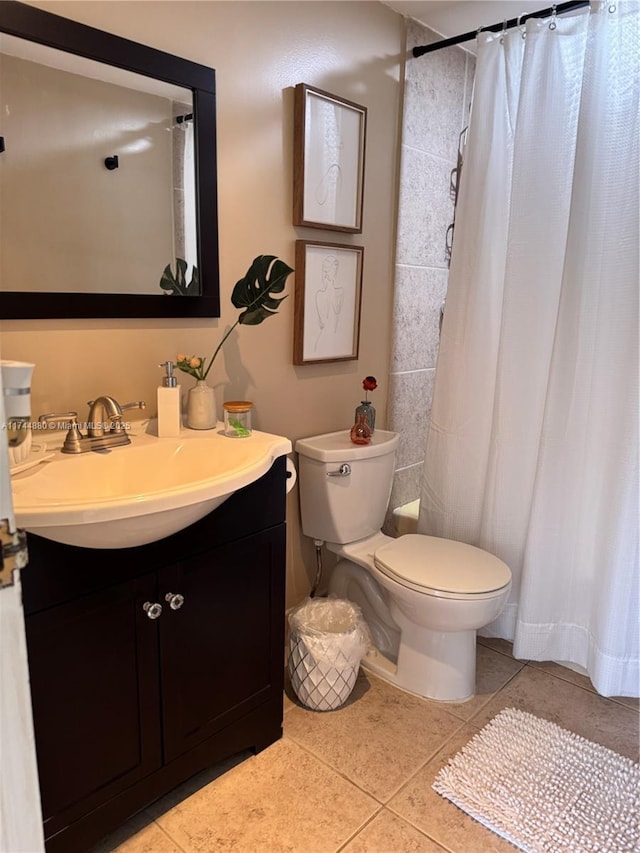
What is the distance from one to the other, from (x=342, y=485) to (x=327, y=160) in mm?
1077

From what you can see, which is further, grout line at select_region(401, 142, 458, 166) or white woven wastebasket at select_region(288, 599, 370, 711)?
grout line at select_region(401, 142, 458, 166)

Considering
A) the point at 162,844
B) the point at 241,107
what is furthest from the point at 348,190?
the point at 162,844

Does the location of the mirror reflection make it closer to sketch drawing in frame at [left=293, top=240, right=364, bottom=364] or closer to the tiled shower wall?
sketch drawing in frame at [left=293, top=240, right=364, bottom=364]

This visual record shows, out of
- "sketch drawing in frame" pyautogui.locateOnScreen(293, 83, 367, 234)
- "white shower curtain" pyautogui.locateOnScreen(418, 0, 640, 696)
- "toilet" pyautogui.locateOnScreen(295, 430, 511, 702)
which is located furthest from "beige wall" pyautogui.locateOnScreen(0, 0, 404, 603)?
"white shower curtain" pyautogui.locateOnScreen(418, 0, 640, 696)

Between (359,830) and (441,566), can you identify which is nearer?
(359,830)

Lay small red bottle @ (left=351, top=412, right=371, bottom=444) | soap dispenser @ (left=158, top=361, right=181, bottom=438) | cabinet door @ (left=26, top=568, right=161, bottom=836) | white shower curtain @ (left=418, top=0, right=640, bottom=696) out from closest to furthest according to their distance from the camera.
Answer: cabinet door @ (left=26, top=568, right=161, bottom=836) → soap dispenser @ (left=158, top=361, right=181, bottom=438) → white shower curtain @ (left=418, top=0, right=640, bottom=696) → small red bottle @ (left=351, top=412, right=371, bottom=444)

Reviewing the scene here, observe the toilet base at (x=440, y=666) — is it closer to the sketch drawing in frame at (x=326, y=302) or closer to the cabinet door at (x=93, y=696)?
the cabinet door at (x=93, y=696)

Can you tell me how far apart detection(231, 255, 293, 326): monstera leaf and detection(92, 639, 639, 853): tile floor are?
1230 millimetres

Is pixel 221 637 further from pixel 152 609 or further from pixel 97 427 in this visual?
pixel 97 427

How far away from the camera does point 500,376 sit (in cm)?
211

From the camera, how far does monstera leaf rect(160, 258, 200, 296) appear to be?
1.65 meters

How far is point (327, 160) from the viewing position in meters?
2.01

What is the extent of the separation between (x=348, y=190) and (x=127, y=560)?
1.46 metres

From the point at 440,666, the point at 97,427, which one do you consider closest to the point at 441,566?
the point at 440,666
